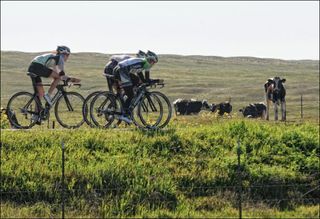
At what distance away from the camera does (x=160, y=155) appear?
575 inches

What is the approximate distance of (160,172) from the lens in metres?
13.8

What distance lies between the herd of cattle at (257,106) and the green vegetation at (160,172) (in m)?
12.5

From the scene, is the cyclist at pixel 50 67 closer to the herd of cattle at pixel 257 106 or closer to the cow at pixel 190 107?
the herd of cattle at pixel 257 106

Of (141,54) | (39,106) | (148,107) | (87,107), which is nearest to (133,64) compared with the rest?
(141,54)

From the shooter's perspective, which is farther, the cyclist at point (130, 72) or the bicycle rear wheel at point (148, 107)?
the bicycle rear wheel at point (148, 107)

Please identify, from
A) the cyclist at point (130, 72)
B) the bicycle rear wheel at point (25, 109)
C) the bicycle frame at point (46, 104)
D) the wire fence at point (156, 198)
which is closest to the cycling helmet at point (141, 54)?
the cyclist at point (130, 72)

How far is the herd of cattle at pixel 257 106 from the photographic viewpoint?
30.3 meters

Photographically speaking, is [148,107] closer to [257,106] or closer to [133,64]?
[133,64]

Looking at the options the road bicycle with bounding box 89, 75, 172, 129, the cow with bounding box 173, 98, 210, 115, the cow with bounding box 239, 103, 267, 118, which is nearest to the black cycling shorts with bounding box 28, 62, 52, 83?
the road bicycle with bounding box 89, 75, 172, 129

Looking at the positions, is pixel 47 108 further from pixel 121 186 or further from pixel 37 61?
pixel 121 186

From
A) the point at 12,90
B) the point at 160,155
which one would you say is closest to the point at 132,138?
the point at 160,155

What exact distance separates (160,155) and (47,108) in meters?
4.05

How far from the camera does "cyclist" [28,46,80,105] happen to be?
55.1ft

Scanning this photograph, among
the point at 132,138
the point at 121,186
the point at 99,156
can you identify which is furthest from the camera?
the point at 132,138
